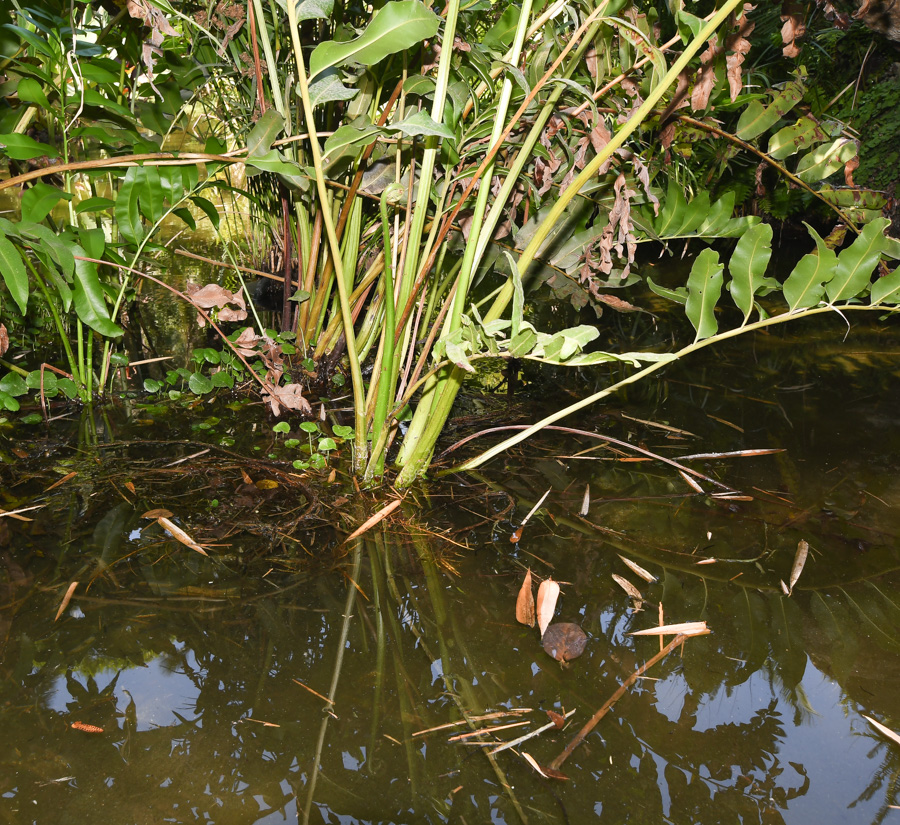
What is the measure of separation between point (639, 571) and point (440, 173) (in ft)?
2.64

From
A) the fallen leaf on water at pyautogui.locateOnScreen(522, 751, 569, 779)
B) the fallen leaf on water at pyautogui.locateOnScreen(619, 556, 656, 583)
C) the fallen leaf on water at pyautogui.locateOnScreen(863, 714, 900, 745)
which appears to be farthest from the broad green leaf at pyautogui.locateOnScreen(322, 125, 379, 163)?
the fallen leaf on water at pyautogui.locateOnScreen(863, 714, 900, 745)

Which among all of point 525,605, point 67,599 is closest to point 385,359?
point 525,605

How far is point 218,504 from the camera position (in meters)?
1.10

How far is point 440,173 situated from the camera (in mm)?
1277

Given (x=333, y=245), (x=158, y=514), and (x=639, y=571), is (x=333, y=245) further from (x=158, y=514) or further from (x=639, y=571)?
(x=639, y=571)

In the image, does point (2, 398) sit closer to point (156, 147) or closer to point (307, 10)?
point (156, 147)

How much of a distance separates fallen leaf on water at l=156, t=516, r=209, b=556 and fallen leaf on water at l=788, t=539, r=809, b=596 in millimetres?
837

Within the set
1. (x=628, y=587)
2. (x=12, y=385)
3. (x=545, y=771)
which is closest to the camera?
(x=545, y=771)

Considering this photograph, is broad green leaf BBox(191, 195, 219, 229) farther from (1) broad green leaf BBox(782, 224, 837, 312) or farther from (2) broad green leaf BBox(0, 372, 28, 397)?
(1) broad green leaf BBox(782, 224, 837, 312)

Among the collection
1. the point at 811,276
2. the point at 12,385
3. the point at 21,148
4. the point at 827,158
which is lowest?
the point at 12,385

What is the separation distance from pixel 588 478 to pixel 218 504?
0.65m

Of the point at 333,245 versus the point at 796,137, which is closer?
the point at 333,245

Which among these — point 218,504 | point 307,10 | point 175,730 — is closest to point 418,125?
point 307,10

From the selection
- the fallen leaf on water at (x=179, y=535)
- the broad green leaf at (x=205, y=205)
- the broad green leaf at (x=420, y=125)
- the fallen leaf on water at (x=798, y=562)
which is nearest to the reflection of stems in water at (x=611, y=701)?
the fallen leaf on water at (x=798, y=562)
